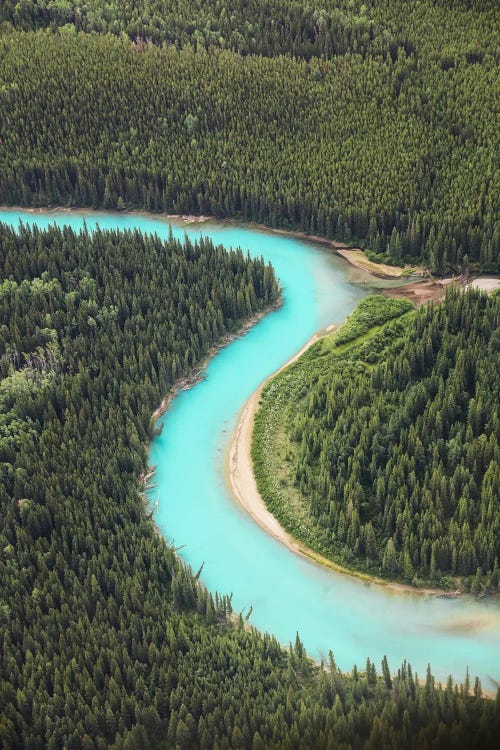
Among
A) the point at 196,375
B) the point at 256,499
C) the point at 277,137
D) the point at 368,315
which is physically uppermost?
the point at 277,137

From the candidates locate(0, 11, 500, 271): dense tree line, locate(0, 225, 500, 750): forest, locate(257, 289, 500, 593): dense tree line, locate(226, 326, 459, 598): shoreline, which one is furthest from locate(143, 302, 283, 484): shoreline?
locate(0, 11, 500, 271): dense tree line

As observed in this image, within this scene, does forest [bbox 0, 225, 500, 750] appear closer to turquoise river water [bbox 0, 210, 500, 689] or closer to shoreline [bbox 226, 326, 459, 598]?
turquoise river water [bbox 0, 210, 500, 689]

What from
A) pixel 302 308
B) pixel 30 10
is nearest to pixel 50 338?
pixel 302 308

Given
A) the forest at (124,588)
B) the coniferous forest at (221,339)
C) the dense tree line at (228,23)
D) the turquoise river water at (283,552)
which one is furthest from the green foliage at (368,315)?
the dense tree line at (228,23)

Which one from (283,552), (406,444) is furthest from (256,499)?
(406,444)

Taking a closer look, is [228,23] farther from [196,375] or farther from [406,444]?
[406,444]

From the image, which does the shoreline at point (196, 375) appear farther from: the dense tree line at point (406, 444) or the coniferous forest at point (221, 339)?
the dense tree line at point (406, 444)
